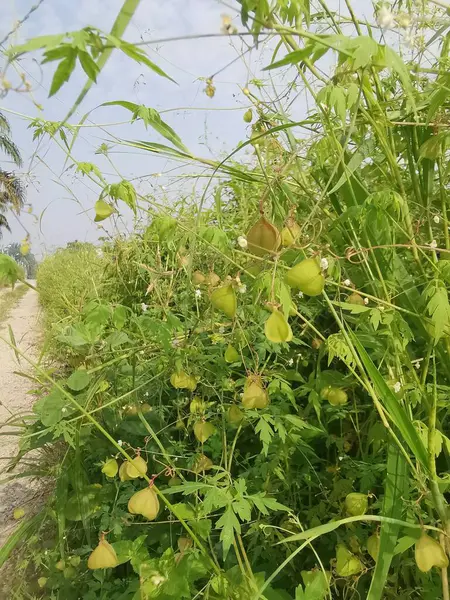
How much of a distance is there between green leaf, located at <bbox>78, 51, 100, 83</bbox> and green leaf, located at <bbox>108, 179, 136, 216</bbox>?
0.54m

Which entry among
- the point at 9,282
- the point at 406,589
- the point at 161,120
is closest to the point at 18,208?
the point at 9,282

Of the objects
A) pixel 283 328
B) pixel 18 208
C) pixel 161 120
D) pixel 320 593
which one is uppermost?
pixel 161 120

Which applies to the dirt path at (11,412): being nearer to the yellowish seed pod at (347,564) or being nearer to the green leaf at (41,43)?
the yellowish seed pod at (347,564)

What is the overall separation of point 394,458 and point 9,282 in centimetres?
74

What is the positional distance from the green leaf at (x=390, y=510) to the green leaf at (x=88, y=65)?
700 millimetres

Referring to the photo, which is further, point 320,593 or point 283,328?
point 320,593

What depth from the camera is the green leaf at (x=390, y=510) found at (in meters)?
0.74

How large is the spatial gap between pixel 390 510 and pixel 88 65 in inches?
28.9

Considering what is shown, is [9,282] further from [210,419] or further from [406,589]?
[406,589]

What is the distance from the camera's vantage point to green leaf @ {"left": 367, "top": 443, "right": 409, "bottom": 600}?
745 mm

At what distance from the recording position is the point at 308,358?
4.42ft

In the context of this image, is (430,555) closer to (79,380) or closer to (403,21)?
(403,21)

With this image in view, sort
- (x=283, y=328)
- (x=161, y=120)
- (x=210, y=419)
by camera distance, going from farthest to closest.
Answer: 1. (x=210, y=419)
2. (x=161, y=120)
3. (x=283, y=328)

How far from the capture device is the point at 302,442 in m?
1.11
